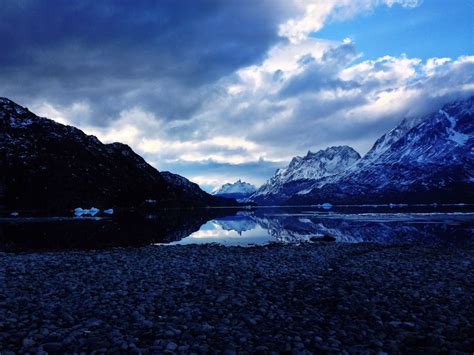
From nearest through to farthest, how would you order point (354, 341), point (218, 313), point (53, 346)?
point (53, 346)
point (354, 341)
point (218, 313)

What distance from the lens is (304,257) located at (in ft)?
114

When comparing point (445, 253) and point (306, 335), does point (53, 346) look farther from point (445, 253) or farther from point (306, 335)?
point (445, 253)

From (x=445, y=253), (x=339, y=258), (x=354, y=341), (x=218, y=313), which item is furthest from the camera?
(x=445, y=253)

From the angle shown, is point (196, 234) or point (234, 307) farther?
point (196, 234)

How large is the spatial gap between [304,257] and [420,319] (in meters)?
19.3

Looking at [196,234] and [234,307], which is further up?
[234,307]

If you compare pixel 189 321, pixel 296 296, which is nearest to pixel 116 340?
pixel 189 321

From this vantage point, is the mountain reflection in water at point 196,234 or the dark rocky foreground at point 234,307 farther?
the mountain reflection in water at point 196,234

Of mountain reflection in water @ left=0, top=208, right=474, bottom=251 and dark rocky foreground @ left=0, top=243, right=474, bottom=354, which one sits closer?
dark rocky foreground @ left=0, top=243, right=474, bottom=354

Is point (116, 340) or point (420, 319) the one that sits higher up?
point (116, 340)

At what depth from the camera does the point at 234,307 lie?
1714 cm

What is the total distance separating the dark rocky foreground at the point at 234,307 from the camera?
41.5 ft

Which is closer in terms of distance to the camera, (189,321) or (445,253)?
Result: (189,321)

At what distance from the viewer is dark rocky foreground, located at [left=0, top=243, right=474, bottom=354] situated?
12.6m
